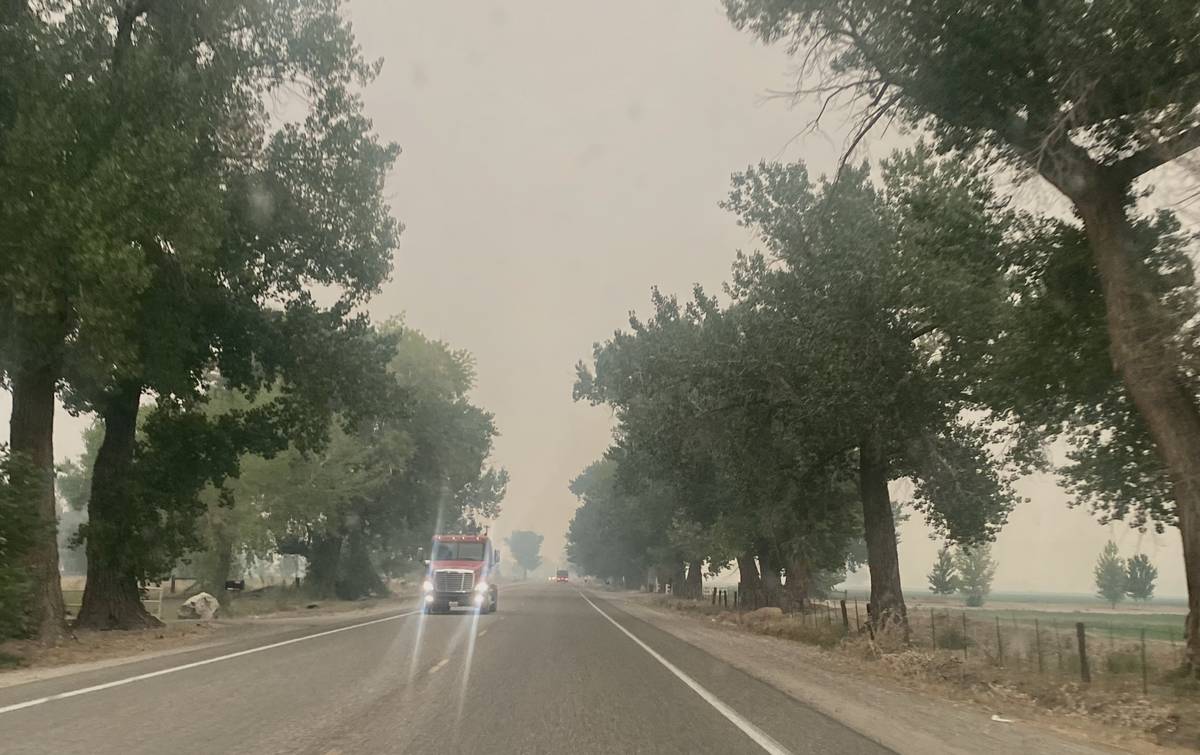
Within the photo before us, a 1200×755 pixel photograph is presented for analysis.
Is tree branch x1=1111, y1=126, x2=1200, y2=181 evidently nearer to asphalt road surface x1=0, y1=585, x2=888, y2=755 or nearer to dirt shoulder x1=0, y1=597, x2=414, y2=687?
asphalt road surface x1=0, y1=585, x2=888, y2=755

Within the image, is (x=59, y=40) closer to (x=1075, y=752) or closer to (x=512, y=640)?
(x=512, y=640)

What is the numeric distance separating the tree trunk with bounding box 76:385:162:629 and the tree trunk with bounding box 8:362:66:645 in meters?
2.31

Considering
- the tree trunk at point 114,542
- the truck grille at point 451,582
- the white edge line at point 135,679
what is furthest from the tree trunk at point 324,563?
the white edge line at point 135,679

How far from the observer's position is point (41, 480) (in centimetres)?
1638

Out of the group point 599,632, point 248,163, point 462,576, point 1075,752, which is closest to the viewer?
point 1075,752

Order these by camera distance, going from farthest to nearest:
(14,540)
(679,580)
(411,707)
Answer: (679,580), (14,540), (411,707)

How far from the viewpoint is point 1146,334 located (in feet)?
38.0

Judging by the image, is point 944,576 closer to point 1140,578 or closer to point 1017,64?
point 1140,578

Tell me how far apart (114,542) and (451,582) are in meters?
12.6

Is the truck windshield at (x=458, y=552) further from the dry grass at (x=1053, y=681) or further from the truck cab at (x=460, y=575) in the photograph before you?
the dry grass at (x=1053, y=681)

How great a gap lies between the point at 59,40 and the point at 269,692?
13092 mm

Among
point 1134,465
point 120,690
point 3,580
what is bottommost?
point 120,690

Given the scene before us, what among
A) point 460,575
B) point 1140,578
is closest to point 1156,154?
point 460,575

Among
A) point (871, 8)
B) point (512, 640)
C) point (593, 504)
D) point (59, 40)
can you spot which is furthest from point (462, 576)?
point (593, 504)
